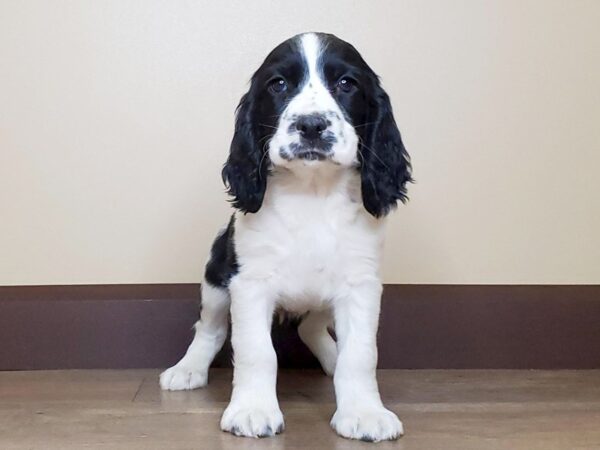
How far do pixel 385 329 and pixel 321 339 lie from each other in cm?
23

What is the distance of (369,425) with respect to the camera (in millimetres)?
2021

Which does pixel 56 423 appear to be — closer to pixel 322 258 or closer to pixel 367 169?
pixel 322 258

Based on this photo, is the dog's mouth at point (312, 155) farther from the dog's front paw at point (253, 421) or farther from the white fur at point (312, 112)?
the dog's front paw at point (253, 421)

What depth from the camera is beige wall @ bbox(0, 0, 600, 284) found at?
9.27ft

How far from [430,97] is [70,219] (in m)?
1.23

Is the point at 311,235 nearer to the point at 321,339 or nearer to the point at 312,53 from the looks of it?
the point at 312,53

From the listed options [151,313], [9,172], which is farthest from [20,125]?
[151,313]

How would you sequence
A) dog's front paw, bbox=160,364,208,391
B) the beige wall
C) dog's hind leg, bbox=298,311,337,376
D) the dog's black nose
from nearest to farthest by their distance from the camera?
1. the dog's black nose
2. dog's front paw, bbox=160,364,208,391
3. dog's hind leg, bbox=298,311,337,376
4. the beige wall

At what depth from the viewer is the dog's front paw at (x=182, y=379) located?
251 cm

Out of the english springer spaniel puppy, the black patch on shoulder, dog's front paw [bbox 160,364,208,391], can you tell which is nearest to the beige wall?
the black patch on shoulder

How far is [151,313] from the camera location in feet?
9.14

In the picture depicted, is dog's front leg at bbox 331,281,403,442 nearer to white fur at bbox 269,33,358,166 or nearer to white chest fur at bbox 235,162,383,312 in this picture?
white chest fur at bbox 235,162,383,312

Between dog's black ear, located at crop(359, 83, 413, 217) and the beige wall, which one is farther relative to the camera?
the beige wall

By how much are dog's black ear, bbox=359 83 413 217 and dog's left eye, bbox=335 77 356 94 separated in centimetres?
8
